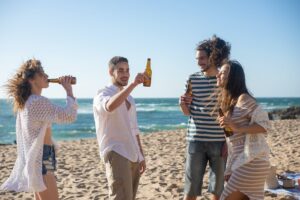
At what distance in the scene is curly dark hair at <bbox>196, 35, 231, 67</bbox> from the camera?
4.00 metres

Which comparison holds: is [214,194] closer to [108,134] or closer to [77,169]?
[108,134]

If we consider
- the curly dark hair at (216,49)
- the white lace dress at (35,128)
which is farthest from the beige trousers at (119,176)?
the curly dark hair at (216,49)

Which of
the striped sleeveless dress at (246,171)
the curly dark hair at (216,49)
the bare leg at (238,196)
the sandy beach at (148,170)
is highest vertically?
the curly dark hair at (216,49)

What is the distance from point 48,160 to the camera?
3268 mm

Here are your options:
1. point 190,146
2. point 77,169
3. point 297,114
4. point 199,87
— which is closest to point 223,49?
point 199,87

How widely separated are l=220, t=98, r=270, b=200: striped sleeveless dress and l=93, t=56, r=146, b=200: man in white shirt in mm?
896

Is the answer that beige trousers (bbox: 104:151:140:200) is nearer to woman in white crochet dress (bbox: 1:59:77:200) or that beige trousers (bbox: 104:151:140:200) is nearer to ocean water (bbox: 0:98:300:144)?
woman in white crochet dress (bbox: 1:59:77:200)

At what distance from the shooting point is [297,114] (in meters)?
29.9

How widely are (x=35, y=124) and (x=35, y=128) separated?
36mm

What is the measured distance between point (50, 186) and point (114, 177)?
1.86 ft

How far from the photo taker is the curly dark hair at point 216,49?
400cm

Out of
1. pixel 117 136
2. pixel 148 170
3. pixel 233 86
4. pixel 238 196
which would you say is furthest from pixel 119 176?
pixel 148 170

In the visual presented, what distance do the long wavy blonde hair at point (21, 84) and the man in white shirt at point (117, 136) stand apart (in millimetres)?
617

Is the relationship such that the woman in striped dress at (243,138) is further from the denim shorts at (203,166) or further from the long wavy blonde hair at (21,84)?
the long wavy blonde hair at (21,84)
